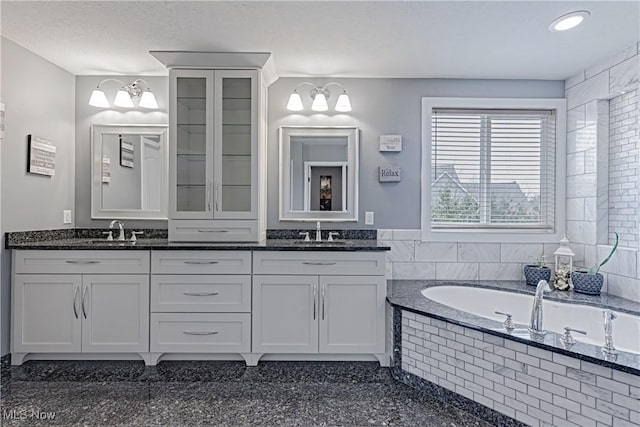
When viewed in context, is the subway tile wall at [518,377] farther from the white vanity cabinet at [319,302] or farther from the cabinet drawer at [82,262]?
the cabinet drawer at [82,262]

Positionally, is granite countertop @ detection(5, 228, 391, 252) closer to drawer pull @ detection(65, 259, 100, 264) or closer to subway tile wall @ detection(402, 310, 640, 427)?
drawer pull @ detection(65, 259, 100, 264)

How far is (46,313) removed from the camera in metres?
2.66

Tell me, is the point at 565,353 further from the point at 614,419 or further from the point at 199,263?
the point at 199,263

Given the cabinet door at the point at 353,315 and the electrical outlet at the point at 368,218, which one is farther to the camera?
the electrical outlet at the point at 368,218

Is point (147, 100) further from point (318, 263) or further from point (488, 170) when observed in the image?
point (488, 170)

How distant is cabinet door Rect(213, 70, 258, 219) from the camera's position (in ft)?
9.62

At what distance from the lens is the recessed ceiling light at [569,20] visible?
86.5 inches

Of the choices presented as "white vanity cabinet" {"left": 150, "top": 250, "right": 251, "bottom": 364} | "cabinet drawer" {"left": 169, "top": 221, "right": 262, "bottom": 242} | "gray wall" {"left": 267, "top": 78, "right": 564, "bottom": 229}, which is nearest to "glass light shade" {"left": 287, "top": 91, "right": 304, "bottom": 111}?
"gray wall" {"left": 267, "top": 78, "right": 564, "bottom": 229}

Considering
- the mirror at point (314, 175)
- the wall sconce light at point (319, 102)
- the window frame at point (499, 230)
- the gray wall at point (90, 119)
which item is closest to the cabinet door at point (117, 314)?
the gray wall at point (90, 119)

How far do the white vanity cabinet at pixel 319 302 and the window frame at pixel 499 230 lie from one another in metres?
0.86

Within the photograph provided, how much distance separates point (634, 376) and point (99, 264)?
3084 millimetres

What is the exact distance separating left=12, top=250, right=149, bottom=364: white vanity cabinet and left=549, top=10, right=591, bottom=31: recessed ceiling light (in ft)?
10.0

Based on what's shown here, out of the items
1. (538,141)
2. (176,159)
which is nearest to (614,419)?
(538,141)

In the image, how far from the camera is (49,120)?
118 inches
